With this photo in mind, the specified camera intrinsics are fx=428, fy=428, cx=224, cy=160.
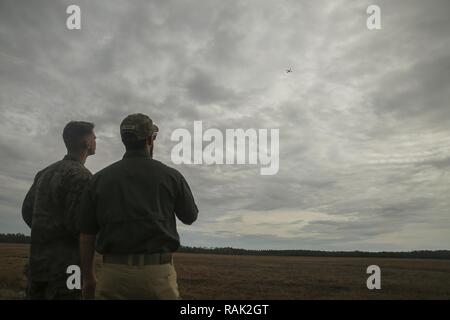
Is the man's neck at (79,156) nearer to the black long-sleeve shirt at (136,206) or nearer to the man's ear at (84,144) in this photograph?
the man's ear at (84,144)

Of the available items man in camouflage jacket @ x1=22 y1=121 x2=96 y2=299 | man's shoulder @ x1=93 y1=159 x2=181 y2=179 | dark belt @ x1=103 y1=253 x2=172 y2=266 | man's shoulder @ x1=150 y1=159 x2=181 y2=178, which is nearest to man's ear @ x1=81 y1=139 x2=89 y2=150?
man in camouflage jacket @ x1=22 y1=121 x2=96 y2=299

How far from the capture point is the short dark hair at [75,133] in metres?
5.15

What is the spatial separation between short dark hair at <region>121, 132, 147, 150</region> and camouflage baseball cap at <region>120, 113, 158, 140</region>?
0.10ft

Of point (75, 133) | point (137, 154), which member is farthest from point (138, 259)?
point (75, 133)

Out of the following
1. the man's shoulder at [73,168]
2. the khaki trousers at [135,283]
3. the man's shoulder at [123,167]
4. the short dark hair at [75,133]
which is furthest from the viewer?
the short dark hair at [75,133]

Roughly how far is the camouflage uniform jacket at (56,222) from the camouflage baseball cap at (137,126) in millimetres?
996

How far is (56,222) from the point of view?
4973mm

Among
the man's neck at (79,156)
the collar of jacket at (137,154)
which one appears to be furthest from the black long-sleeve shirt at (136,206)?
the man's neck at (79,156)

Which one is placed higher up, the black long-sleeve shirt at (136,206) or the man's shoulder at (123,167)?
the man's shoulder at (123,167)

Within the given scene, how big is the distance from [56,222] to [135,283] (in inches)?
60.1

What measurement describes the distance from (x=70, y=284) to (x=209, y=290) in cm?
2253

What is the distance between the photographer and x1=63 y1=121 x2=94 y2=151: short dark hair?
5.15 meters

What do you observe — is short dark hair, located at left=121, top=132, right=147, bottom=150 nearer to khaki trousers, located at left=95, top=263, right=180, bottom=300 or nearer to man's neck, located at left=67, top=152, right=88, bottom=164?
man's neck, located at left=67, top=152, right=88, bottom=164

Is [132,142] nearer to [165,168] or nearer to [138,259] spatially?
[165,168]
